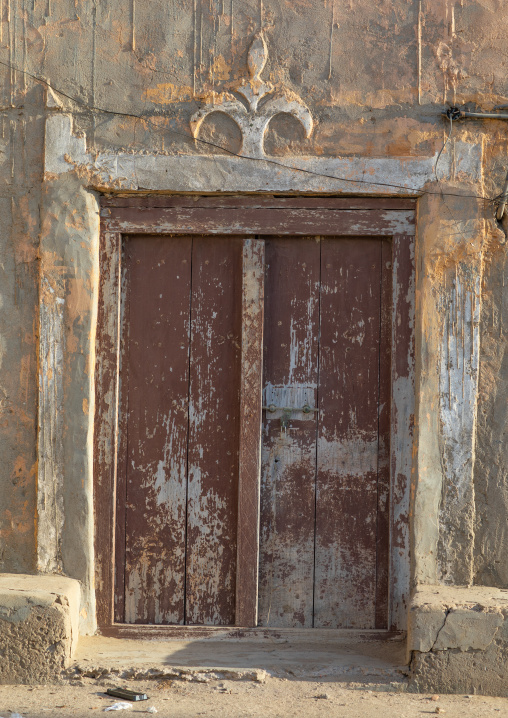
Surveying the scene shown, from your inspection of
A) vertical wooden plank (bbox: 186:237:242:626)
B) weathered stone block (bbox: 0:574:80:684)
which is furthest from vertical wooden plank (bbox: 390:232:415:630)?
weathered stone block (bbox: 0:574:80:684)

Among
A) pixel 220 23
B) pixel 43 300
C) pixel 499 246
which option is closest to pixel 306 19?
pixel 220 23

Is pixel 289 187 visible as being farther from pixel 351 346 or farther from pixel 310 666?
pixel 310 666

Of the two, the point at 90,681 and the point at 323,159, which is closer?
the point at 90,681

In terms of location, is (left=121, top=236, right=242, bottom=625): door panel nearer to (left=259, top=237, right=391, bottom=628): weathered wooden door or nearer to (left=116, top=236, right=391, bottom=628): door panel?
(left=116, top=236, right=391, bottom=628): door panel

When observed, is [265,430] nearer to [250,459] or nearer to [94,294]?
[250,459]

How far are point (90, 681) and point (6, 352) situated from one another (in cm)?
149

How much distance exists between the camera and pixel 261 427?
3.27 metres

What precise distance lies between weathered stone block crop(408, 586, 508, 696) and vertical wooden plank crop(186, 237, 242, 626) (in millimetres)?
912

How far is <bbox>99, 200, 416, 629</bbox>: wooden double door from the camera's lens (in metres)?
3.29

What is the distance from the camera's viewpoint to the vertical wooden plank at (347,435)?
10.8ft

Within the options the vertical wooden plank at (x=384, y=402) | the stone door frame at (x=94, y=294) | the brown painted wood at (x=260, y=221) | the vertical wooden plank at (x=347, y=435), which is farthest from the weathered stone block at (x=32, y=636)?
the brown painted wood at (x=260, y=221)

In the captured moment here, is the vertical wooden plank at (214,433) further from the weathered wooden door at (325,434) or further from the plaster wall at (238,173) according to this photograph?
the plaster wall at (238,173)

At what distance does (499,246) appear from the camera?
10.4ft

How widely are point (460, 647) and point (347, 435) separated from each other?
102cm
